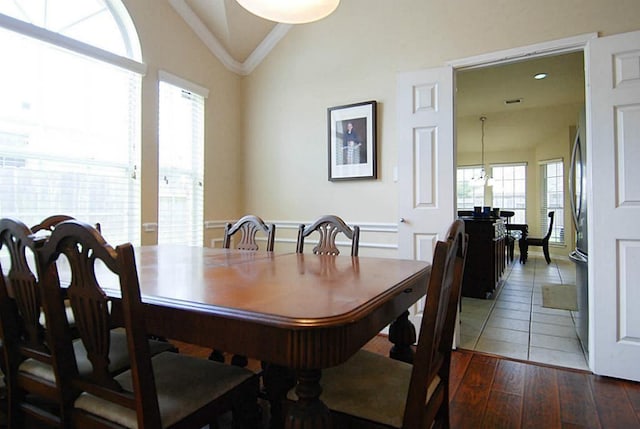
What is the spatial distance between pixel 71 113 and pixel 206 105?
130 cm

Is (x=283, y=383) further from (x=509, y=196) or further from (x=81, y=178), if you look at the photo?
(x=509, y=196)

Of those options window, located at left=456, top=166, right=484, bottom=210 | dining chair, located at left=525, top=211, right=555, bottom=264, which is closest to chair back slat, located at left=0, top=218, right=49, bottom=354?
dining chair, located at left=525, top=211, right=555, bottom=264

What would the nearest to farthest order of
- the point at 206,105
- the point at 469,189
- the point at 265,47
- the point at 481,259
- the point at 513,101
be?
the point at 206,105 < the point at 265,47 < the point at 481,259 < the point at 513,101 < the point at 469,189

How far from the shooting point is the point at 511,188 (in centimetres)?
890

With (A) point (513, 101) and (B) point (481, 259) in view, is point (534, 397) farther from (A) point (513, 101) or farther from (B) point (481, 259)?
(A) point (513, 101)

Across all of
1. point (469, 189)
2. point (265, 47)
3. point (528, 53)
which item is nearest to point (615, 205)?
point (528, 53)

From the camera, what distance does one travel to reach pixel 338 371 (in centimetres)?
124

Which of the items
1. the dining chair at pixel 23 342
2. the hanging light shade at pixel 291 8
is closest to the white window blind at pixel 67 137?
the dining chair at pixel 23 342

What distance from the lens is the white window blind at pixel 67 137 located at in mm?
2219

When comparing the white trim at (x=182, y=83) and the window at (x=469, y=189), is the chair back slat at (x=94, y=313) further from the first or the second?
the window at (x=469, y=189)

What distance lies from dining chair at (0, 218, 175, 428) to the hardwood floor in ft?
4.38

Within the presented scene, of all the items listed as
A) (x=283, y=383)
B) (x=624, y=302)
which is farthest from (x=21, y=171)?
(x=624, y=302)

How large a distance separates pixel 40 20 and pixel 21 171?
3.29ft

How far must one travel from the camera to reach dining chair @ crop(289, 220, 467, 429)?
0.96m
